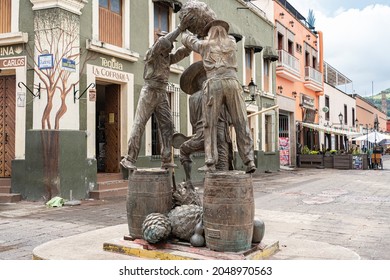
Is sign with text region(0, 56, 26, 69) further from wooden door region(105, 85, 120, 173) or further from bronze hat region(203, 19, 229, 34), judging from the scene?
bronze hat region(203, 19, 229, 34)

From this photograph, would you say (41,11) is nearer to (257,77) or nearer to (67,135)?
(67,135)

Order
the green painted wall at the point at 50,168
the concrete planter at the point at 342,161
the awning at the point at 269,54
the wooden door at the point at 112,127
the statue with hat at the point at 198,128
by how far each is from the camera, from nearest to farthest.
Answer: the statue with hat at the point at 198,128
the green painted wall at the point at 50,168
the wooden door at the point at 112,127
the awning at the point at 269,54
the concrete planter at the point at 342,161

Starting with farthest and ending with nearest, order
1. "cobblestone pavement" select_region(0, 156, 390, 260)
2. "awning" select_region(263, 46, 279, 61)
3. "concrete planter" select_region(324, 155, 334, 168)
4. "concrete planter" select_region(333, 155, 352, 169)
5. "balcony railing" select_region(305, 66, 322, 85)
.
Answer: "balcony railing" select_region(305, 66, 322, 85)
"concrete planter" select_region(324, 155, 334, 168)
"concrete planter" select_region(333, 155, 352, 169)
"awning" select_region(263, 46, 279, 61)
"cobblestone pavement" select_region(0, 156, 390, 260)

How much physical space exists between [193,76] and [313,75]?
2299cm

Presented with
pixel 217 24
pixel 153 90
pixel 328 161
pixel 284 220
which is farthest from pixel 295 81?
pixel 217 24

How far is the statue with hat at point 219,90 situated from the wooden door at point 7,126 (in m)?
7.36

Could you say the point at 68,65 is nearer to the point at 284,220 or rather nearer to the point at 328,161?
the point at 284,220

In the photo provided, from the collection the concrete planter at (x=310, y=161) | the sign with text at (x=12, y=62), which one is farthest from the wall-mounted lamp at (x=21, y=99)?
the concrete planter at (x=310, y=161)

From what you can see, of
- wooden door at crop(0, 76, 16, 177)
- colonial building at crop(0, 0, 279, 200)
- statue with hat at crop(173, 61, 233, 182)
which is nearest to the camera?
statue with hat at crop(173, 61, 233, 182)

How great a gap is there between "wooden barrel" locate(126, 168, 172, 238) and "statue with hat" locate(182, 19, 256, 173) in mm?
572

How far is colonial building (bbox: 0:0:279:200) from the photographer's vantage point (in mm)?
9188

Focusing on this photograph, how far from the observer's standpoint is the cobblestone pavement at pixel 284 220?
211 inches

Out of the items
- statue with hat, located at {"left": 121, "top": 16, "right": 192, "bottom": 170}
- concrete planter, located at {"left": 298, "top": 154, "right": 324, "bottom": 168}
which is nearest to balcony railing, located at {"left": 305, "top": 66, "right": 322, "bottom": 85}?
concrete planter, located at {"left": 298, "top": 154, "right": 324, "bottom": 168}

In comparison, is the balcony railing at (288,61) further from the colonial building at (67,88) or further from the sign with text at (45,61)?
the sign with text at (45,61)
